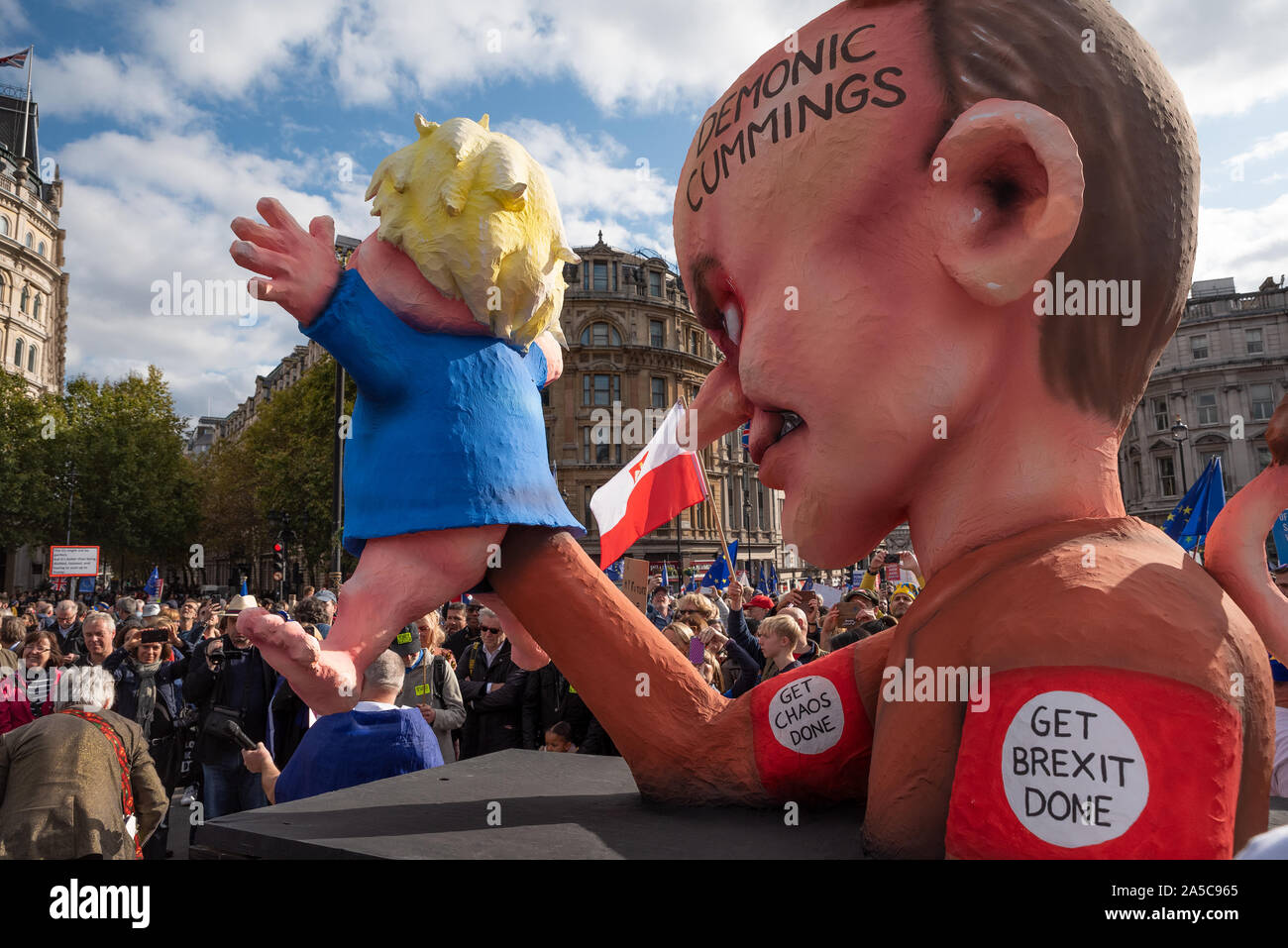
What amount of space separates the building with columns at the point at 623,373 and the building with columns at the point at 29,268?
2237 cm

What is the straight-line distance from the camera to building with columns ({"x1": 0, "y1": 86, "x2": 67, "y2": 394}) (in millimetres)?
36156

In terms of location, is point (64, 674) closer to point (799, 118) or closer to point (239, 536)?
point (799, 118)

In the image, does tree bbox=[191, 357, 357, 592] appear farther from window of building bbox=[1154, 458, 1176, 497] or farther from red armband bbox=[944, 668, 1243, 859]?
window of building bbox=[1154, 458, 1176, 497]

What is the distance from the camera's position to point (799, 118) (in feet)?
4.94

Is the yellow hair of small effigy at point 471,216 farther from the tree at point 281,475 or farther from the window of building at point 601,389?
the window of building at point 601,389

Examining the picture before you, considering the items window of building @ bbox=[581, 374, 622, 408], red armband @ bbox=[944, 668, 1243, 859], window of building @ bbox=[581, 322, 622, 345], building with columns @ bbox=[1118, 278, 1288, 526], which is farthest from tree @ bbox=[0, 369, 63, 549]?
building with columns @ bbox=[1118, 278, 1288, 526]

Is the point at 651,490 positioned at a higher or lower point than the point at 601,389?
lower

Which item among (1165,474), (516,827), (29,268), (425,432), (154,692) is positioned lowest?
(154,692)

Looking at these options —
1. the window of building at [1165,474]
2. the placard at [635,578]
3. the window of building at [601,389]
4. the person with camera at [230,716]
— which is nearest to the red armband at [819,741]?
the placard at [635,578]

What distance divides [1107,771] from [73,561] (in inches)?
910

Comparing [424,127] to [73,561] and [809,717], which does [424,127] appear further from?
[73,561]

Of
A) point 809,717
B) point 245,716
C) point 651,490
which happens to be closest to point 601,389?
point 651,490

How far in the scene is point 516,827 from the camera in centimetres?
166

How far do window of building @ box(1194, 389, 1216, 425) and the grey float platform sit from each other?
43.3m
